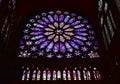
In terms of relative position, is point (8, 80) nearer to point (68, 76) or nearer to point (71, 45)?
point (68, 76)

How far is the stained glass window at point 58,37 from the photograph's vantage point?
12.7 metres

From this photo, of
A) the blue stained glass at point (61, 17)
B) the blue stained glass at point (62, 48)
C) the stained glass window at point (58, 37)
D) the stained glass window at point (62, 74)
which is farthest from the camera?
the blue stained glass at point (61, 17)

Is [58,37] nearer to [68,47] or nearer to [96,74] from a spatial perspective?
[68,47]

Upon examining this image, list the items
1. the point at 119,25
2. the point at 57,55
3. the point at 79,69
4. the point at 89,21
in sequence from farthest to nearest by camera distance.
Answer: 1. the point at 89,21
2. the point at 57,55
3. the point at 79,69
4. the point at 119,25

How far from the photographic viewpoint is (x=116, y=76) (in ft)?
34.3

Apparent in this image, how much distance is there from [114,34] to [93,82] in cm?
211

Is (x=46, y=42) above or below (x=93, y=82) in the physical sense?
above

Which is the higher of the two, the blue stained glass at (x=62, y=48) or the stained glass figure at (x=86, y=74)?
the blue stained glass at (x=62, y=48)

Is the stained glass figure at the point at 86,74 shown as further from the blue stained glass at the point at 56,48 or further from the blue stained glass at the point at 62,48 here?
the blue stained glass at the point at 56,48

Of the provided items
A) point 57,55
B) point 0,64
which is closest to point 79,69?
point 57,55

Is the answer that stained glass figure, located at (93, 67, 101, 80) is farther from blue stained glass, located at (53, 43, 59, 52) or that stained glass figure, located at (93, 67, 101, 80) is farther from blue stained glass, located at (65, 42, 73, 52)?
blue stained glass, located at (53, 43, 59, 52)

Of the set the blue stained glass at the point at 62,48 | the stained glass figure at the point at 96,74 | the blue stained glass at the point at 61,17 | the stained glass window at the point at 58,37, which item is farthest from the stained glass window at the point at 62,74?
the blue stained glass at the point at 61,17

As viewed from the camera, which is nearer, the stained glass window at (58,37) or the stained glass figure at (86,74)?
the stained glass figure at (86,74)

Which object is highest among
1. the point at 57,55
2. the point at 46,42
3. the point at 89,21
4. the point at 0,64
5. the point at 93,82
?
the point at 89,21
